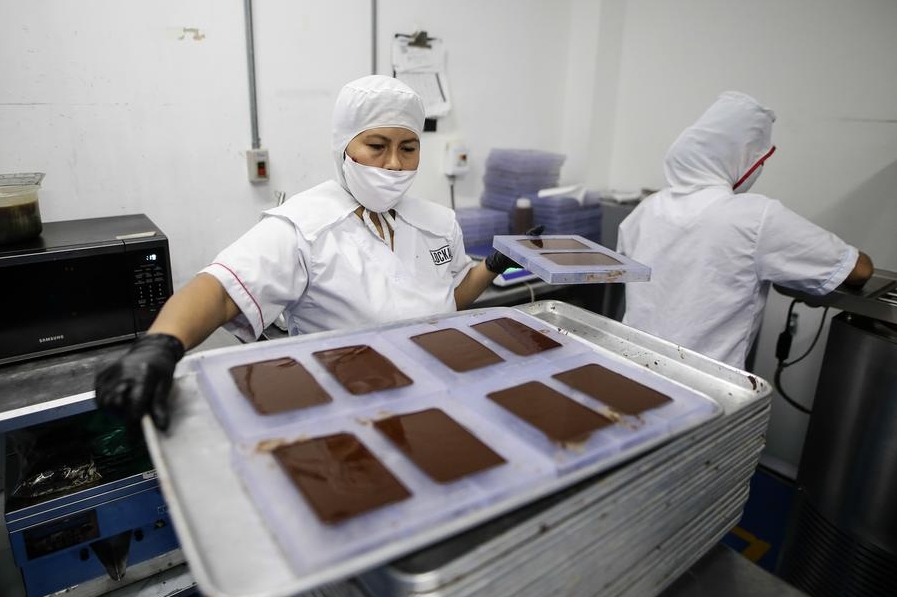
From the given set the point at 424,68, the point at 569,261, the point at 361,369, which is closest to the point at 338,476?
the point at 361,369

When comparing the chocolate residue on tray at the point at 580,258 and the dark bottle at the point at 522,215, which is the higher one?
the chocolate residue on tray at the point at 580,258

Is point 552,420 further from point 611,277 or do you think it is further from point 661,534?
point 611,277

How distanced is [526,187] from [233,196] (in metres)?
1.41

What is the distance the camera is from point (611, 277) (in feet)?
3.60

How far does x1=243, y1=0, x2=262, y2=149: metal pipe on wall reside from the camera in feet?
6.42

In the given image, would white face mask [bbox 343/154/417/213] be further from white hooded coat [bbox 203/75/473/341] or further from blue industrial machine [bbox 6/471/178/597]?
blue industrial machine [bbox 6/471/178/597]

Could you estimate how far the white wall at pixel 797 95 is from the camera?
2246mm

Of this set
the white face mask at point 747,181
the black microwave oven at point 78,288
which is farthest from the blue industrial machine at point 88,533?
the white face mask at point 747,181

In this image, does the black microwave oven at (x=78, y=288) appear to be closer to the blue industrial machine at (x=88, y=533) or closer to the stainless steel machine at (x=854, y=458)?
the blue industrial machine at (x=88, y=533)

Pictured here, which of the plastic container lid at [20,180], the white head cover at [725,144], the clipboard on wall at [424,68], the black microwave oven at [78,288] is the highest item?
the clipboard on wall at [424,68]

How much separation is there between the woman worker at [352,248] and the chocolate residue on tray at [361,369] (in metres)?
0.34

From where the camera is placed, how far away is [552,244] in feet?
4.32

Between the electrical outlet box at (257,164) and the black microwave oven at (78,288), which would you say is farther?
the electrical outlet box at (257,164)

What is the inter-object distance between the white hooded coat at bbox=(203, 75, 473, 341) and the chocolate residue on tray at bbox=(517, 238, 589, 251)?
29 centimetres
